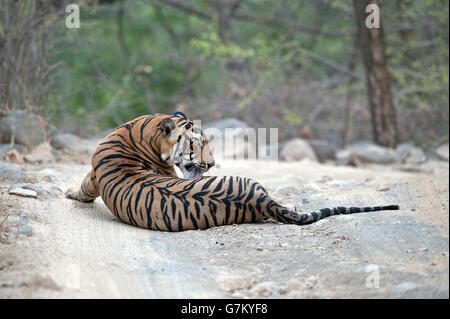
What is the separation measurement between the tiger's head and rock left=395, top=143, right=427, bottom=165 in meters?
6.50

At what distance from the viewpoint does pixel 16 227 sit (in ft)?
14.2

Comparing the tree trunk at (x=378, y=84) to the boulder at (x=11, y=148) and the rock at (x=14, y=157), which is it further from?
the rock at (x=14, y=157)

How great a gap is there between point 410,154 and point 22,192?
26.1ft

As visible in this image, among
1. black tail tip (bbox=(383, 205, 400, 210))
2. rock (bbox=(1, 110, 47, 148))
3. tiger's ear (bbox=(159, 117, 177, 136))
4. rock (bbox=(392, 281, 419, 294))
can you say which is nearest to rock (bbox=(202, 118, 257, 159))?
rock (bbox=(1, 110, 47, 148))

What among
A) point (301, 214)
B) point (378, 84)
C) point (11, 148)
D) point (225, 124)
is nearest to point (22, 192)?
point (301, 214)

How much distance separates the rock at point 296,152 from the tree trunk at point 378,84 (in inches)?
70.5

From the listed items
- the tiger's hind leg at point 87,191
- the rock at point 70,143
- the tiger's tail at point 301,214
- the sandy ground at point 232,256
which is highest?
the rock at point 70,143

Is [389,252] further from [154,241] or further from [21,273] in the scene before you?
[21,273]

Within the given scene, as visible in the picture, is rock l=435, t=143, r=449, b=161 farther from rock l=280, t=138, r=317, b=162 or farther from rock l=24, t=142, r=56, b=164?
rock l=24, t=142, r=56, b=164

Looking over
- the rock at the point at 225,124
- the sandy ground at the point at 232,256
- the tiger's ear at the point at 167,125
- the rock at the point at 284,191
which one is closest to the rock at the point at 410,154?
the rock at the point at 225,124

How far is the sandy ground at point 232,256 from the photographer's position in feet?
11.0

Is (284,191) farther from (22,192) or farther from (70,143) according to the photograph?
(70,143)

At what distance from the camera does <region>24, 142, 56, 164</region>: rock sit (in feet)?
25.2
